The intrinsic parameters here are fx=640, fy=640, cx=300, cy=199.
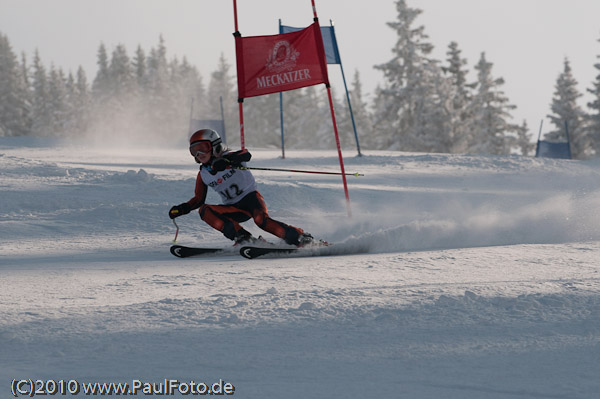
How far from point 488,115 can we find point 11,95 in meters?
39.9

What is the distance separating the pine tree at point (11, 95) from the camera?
2178 inches

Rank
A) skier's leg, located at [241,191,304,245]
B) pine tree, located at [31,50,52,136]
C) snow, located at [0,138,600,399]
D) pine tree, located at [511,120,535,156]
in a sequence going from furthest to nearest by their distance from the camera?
pine tree, located at [31,50,52,136], pine tree, located at [511,120,535,156], skier's leg, located at [241,191,304,245], snow, located at [0,138,600,399]

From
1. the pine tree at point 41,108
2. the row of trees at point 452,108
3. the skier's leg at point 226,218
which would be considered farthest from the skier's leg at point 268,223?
the pine tree at point 41,108

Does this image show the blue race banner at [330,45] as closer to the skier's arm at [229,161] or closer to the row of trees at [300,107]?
the skier's arm at [229,161]

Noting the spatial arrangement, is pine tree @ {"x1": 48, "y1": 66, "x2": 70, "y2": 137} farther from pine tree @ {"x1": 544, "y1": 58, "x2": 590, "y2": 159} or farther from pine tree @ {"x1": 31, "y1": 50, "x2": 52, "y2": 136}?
pine tree @ {"x1": 544, "y1": 58, "x2": 590, "y2": 159}

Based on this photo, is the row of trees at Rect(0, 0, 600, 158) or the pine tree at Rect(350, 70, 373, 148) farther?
the pine tree at Rect(350, 70, 373, 148)

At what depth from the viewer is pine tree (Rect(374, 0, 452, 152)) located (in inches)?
1608

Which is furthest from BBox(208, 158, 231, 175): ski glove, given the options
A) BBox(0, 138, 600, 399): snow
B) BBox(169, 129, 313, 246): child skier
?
BBox(0, 138, 600, 399): snow

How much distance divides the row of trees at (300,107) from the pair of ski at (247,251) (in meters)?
36.0

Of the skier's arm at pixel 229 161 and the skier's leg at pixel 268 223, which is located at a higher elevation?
the skier's arm at pixel 229 161

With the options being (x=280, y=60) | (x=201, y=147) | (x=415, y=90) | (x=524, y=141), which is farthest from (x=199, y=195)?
(x=524, y=141)

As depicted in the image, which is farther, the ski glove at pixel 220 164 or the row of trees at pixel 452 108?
the row of trees at pixel 452 108

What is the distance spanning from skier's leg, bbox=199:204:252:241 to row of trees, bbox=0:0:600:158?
35709mm

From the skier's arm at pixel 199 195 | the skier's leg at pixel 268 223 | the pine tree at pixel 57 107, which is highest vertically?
the pine tree at pixel 57 107
